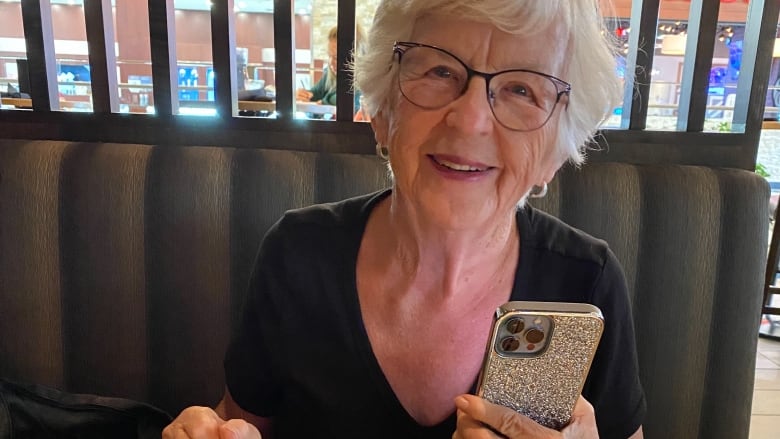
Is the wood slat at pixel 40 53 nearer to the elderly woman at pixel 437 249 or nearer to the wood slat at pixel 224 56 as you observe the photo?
the wood slat at pixel 224 56

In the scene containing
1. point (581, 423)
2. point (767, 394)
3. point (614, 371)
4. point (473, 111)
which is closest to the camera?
point (581, 423)

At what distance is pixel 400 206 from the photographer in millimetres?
914

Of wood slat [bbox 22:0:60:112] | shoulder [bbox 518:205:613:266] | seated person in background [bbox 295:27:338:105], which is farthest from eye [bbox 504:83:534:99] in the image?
seated person in background [bbox 295:27:338:105]

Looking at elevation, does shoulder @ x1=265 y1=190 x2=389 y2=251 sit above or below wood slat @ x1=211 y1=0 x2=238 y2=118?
below

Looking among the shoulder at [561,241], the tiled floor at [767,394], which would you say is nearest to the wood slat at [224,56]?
the shoulder at [561,241]

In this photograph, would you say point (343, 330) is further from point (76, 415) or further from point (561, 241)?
point (76, 415)

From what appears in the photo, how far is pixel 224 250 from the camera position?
3.80ft

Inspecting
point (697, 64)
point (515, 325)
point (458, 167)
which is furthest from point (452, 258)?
point (697, 64)

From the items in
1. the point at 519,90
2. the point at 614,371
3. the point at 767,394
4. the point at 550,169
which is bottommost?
the point at 767,394

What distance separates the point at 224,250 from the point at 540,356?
0.78m

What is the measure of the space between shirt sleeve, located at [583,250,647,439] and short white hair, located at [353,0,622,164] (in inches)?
8.7

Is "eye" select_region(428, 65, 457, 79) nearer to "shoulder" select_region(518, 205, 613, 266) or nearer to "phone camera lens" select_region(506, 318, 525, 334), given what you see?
"shoulder" select_region(518, 205, 613, 266)

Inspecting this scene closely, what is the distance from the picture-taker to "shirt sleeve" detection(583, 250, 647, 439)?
34.0 inches

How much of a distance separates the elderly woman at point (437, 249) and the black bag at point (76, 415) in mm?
185
